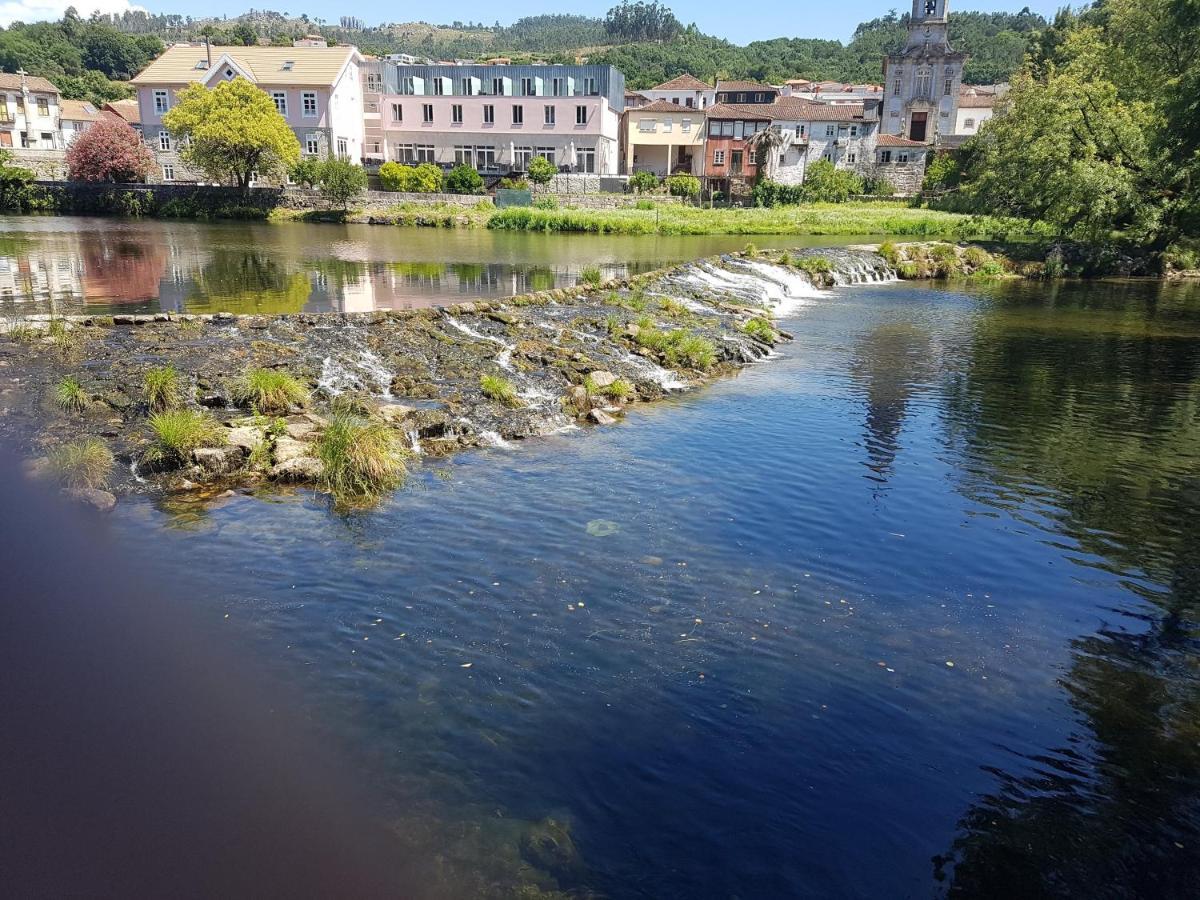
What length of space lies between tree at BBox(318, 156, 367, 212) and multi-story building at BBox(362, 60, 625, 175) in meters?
15.2

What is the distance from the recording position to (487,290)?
3045 centimetres

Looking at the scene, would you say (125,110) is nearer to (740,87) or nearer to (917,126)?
(740,87)

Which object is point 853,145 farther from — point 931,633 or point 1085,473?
point 931,633

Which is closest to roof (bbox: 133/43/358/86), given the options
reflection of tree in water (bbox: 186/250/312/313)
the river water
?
reflection of tree in water (bbox: 186/250/312/313)

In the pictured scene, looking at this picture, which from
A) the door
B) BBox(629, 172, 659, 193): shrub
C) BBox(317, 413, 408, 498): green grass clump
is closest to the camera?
BBox(317, 413, 408, 498): green grass clump

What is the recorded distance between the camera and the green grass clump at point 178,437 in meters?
13.3

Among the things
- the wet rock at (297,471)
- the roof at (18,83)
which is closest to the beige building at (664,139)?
the roof at (18,83)

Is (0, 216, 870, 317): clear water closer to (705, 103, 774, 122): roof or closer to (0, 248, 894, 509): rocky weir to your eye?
(0, 248, 894, 509): rocky weir

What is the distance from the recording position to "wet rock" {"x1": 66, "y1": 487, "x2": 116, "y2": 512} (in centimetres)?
1196

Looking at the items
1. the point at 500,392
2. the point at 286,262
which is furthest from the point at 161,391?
the point at 286,262

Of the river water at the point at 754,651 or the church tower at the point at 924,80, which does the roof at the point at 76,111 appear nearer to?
the church tower at the point at 924,80

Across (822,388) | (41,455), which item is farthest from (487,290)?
(41,455)

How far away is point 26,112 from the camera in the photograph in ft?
342

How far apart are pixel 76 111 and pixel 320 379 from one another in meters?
122
